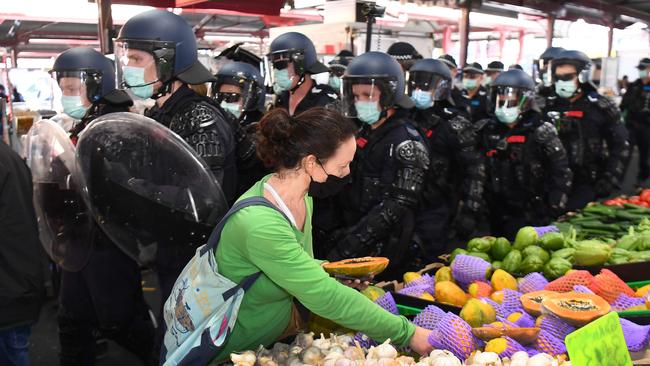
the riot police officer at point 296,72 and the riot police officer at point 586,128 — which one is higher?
the riot police officer at point 296,72

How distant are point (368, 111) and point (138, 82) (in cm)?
126

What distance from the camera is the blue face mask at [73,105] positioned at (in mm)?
3877

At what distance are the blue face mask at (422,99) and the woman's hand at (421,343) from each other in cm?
346

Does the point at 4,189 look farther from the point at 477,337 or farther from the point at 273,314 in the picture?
the point at 477,337

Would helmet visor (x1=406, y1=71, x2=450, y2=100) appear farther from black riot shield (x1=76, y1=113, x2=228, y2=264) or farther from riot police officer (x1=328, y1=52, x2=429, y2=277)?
black riot shield (x1=76, y1=113, x2=228, y2=264)

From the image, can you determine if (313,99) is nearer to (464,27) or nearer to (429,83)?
(429,83)

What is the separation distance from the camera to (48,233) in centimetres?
310

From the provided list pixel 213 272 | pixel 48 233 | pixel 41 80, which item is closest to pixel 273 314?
pixel 213 272

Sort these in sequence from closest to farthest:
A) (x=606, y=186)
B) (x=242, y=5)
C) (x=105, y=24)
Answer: (x=105, y=24), (x=606, y=186), (x=242, y=5)

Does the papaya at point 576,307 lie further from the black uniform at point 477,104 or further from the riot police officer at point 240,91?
the black uniform at point 477,104

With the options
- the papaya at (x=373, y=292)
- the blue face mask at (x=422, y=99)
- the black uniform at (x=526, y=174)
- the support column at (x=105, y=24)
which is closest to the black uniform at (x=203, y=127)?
the papaya at (x=373, y=292)

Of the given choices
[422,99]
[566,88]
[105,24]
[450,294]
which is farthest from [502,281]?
[105,24]

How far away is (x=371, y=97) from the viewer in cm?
365

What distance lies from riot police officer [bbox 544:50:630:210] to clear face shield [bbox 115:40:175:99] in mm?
4100
